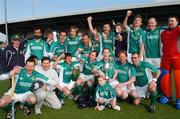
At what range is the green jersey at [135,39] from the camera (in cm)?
752

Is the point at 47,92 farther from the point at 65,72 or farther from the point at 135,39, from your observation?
the point at 135,39

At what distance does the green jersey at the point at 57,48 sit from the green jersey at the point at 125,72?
175 centimetres

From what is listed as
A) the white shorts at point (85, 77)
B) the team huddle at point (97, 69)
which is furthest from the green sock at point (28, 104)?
the white shorts at point (85, 77)

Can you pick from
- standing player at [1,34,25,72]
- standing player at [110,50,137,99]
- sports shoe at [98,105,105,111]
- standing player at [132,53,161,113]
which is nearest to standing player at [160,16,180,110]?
standing player at [132,53,161,113]

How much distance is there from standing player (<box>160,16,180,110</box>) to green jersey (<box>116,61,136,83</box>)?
67 cm

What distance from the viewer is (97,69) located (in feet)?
23.4

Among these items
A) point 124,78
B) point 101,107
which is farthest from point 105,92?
point 124,78

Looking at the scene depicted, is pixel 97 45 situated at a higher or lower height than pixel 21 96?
higher

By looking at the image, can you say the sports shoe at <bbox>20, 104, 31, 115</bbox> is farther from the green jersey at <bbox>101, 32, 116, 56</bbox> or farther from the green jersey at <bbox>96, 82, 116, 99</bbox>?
the green jersey at <bbox>101, 32, 116, 56</bbox>

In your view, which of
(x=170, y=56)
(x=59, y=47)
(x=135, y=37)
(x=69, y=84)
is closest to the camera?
(x=170, y=56)

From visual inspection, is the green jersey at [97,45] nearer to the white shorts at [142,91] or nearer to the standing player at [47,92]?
the standing player at [47,92]

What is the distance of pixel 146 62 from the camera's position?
22.7 feet

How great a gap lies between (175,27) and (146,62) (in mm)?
938

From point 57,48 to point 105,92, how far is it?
2.20 metres
